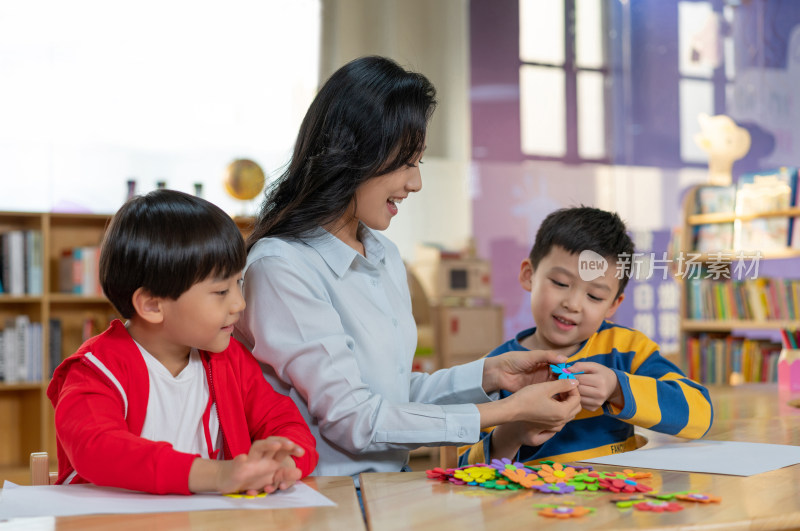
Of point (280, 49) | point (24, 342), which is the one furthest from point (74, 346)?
point (280, 49)

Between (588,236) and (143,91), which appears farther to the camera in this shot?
(143,91)

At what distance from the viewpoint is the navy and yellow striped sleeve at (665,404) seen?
1354 millimetres

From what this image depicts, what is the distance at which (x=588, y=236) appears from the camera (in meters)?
1.60

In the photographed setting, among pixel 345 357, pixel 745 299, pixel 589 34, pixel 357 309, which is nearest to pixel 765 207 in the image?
pixel 745 299

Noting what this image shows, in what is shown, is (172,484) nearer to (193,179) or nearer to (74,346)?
(74,346)

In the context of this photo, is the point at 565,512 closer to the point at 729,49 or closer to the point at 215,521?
the point at 215,521

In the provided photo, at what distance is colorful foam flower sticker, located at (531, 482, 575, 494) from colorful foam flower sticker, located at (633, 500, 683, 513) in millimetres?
100

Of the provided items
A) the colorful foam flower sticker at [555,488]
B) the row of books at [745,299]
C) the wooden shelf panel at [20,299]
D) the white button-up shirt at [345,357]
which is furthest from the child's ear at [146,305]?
the row of books at [745,299]

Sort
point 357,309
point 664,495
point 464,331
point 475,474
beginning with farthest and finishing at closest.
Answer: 1. point 464,331
2. point 357,309
3. point 475,474
4. point 664,495

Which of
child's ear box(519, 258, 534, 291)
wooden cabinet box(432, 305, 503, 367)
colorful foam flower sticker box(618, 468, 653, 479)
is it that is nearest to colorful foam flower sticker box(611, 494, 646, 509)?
colorful foam flower sticker box(618, 468, 653, 479)

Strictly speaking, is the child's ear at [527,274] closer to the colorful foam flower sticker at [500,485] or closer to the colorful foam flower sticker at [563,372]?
the colorful foam flower sticker at [563,372]

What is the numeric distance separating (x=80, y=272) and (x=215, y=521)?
370cm

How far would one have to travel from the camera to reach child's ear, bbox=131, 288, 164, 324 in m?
1.20

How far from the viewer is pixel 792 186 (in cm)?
433
